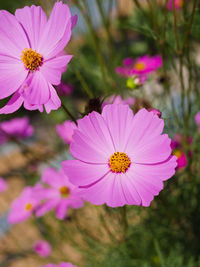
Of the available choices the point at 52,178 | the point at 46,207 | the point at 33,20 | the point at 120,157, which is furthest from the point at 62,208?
the point at 33,20

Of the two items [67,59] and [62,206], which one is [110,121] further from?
[62,206]

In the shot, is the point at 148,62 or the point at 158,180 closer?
the point at 158,180

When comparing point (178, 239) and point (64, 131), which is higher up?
point (64, 131)

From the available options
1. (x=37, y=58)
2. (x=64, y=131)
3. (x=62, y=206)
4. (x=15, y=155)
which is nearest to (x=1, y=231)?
(x=15, y=155)

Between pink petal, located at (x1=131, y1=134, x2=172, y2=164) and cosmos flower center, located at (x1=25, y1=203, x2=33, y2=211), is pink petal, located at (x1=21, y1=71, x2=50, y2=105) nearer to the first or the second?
pink petal, located at (x1=131, y1=134, x2=172, y2=164)

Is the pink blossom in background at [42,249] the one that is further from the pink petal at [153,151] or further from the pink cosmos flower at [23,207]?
the pink petal at [153,151]

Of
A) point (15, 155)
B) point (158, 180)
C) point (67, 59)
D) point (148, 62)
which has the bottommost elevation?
point (158, 180)

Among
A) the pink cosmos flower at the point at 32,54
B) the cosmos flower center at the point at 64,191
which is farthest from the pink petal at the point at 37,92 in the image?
the cosmos flower center at the point at 64,191
